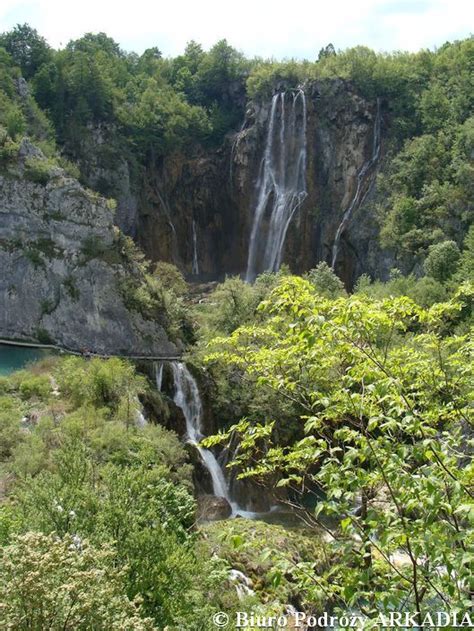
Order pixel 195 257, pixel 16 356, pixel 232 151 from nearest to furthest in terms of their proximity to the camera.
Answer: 1. pixel 16 356
2. pixel 195 257
3. pixel 232 151

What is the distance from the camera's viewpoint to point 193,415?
85.0 ft

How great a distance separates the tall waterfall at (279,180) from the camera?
4619 cm

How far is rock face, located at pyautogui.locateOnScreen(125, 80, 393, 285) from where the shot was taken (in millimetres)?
45875

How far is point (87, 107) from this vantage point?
46312mm

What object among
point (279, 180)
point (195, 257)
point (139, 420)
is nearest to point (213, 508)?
point (139, 420)

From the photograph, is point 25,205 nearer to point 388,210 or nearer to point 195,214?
point 195,214

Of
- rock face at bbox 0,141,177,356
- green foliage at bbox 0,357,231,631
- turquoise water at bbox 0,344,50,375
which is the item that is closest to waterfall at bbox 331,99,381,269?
rock face at bbox 0,141,177,356

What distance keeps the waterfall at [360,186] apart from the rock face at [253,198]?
0.31 metres

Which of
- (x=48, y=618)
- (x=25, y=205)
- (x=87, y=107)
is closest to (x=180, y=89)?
(x=87, y=107)

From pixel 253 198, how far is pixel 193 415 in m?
26.5

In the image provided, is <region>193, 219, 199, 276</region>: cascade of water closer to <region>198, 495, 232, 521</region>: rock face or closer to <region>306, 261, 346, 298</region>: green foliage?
<region>306, 261, 346, 298</region>: green foliage

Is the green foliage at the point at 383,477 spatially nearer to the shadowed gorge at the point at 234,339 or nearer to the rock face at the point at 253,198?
the shadowed gorge at the point at 234,339

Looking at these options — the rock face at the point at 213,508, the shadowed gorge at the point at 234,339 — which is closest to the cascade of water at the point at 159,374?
the shadowed gorge at the point at 234,339

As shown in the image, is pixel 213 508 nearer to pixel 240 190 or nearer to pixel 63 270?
pixel 63 270
